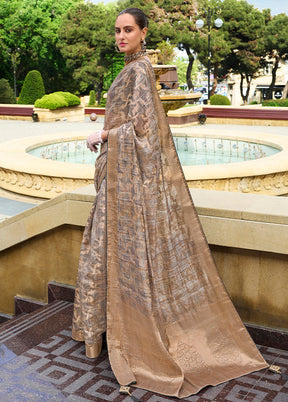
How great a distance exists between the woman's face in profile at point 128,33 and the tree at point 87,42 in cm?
4555

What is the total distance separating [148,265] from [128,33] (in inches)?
61.5

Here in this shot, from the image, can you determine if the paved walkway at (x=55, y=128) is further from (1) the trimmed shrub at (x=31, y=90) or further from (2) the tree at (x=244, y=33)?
(2) the tree at (x=244, y=33)

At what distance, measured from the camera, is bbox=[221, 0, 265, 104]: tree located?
Result: 5266 centimetres

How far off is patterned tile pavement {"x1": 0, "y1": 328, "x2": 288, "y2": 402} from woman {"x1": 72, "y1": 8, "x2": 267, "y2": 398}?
0.09m

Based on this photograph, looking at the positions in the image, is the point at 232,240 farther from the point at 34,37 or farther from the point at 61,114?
the point at 34,37

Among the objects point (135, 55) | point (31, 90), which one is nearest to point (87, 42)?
point (31, 90)

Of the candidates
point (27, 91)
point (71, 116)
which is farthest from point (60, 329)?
point (27, 91)

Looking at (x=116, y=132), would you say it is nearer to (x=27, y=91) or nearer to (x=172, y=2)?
(x=27, y=91)

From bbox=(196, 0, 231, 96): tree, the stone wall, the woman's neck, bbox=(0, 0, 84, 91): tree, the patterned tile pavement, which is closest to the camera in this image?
the patterned tile pavement

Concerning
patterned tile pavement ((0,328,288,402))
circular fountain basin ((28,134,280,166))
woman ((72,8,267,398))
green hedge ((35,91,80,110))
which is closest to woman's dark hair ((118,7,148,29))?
woman ((72,8,267,398))

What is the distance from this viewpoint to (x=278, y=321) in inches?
156

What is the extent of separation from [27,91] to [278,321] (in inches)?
1190

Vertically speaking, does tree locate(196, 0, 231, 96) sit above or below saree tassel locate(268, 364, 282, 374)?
above

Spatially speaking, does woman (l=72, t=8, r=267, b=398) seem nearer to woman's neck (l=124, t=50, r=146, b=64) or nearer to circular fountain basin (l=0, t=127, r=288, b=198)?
woman's neck (l=124, t=50, r=146, b=64)
